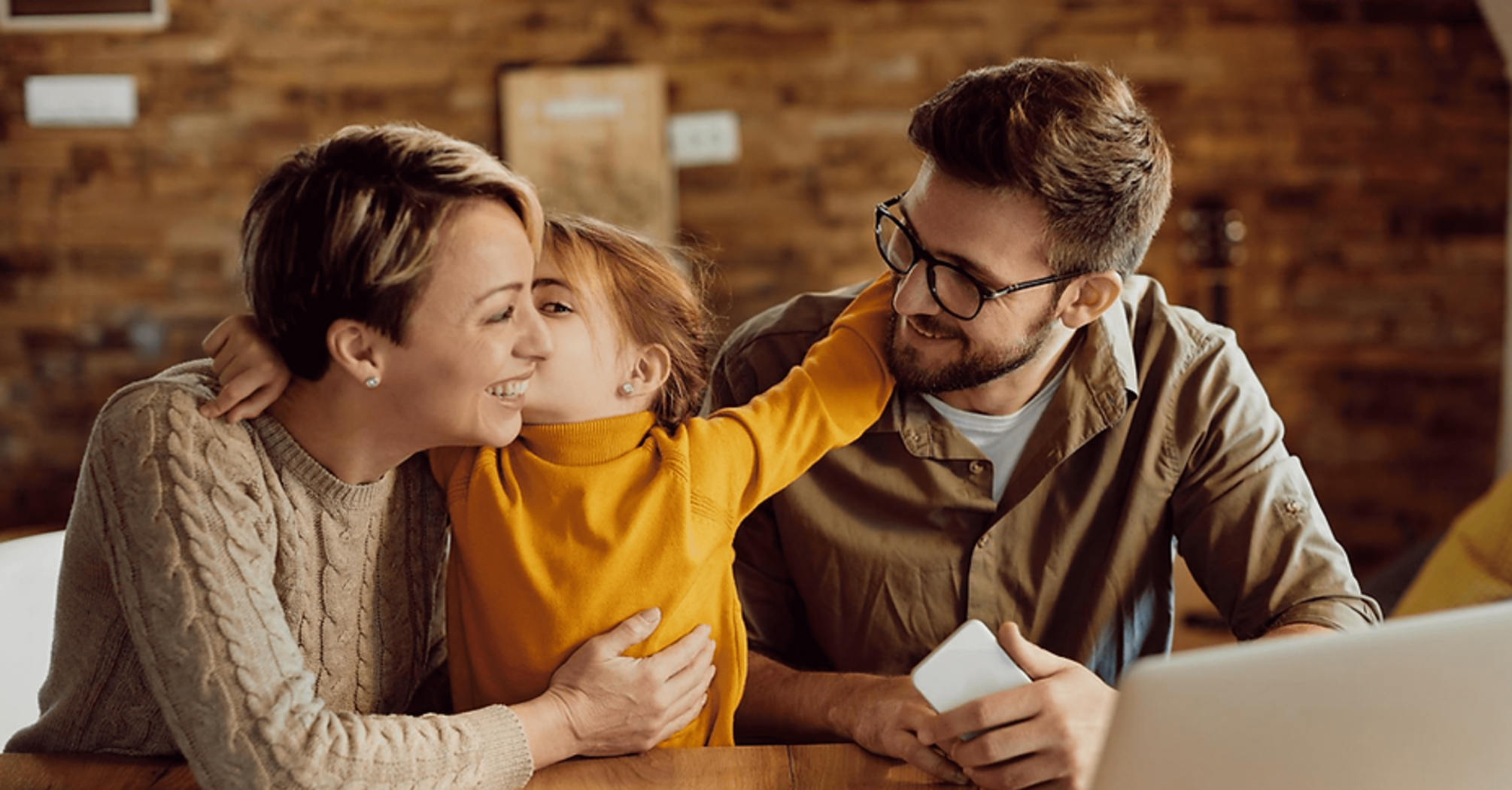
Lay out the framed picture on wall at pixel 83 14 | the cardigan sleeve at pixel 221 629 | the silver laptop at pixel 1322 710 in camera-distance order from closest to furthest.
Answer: the silver laptop at pixel 1322 710 < the cardigan sleeve at pixel 221 629 < the framed picture on wall at pixel 83 14

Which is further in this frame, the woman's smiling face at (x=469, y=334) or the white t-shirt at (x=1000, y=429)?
the white t-shirt at (x=1000, y=429)

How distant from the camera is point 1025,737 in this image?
1148 millimetres

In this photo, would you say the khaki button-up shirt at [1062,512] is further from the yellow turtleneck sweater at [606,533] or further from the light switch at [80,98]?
the light switch at [80,98]

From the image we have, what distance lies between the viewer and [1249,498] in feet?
4.95

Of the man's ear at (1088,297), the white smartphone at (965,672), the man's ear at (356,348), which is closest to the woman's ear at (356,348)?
the man's ear at (356,348)

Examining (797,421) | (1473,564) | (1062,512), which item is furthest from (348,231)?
(1473,564)

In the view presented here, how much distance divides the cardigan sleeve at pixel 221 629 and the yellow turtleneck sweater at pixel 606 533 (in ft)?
0.49

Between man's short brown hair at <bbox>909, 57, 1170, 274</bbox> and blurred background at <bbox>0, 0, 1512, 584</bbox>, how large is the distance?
2.46 m

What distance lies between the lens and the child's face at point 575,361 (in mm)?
1295

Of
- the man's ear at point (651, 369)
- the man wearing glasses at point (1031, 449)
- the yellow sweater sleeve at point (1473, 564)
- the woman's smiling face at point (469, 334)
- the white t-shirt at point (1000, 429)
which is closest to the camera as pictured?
the woman's smiling face at point (469, 334)

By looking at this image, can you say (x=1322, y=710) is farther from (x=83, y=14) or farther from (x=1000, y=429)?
(x=83, y=14)

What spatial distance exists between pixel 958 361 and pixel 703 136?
261cm

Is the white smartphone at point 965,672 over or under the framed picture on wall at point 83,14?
under

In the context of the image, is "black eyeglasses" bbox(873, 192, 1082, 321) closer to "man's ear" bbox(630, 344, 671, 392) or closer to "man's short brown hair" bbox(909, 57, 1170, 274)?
"man's short brown hair" bbox(909, 57, 1170, 274)
